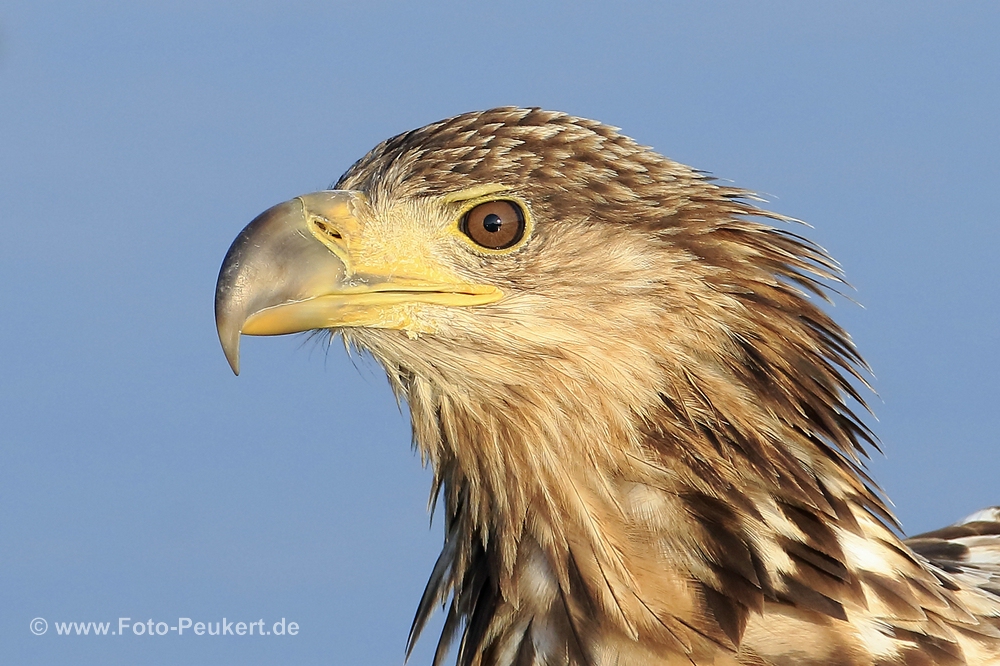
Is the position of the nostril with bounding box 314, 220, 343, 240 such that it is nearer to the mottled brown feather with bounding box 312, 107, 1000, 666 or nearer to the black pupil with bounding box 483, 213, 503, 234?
the mottled brown feather with bounding box 312, 107, 1000, 666

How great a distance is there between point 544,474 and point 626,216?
71 centimetres

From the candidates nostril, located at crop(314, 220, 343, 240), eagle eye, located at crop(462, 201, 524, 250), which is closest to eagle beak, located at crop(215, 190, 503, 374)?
nostril, located at crop(314, 220, 343, 240)

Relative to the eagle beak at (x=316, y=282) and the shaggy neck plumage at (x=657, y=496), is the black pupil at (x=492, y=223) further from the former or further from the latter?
the shaggy neck plumage at (x=657, y=496)

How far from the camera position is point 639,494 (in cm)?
378

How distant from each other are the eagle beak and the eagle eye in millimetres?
125

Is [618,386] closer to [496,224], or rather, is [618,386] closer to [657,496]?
[657,496]

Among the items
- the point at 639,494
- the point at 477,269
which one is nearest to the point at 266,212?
the point at 477,269

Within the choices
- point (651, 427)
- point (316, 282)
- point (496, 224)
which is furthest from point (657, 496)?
point (316, 282)

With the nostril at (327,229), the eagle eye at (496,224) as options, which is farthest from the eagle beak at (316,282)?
the eagle eye at (496,224)

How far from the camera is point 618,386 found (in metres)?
3.79

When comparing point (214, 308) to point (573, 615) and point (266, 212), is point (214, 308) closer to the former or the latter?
point (266, 212)

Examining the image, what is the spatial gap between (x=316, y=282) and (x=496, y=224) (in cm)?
50

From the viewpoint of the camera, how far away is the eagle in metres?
3.69

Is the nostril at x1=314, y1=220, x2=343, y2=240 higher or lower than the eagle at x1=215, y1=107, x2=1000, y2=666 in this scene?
higher
